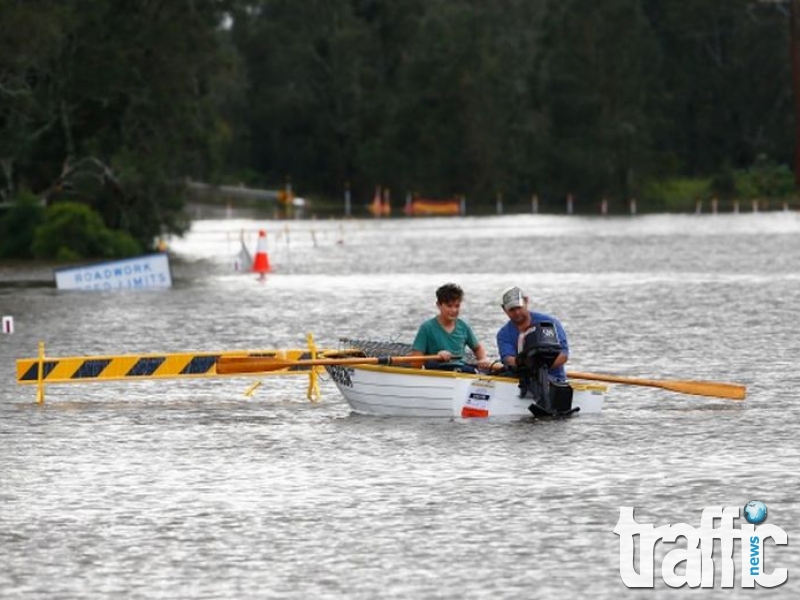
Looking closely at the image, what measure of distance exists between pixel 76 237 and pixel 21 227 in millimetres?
Result: 2989

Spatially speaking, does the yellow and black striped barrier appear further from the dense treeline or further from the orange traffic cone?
the dense treeline

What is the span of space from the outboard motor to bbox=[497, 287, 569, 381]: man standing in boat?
0.09m

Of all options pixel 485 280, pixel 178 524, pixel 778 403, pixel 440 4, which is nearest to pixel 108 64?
pixel 485 280

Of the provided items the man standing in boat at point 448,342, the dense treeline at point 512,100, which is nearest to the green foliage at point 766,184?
the dense treeline at point 512,100

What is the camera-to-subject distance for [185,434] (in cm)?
2653

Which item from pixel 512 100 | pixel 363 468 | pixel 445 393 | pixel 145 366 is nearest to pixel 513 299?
pixel 445 393

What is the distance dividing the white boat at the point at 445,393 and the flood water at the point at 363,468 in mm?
265

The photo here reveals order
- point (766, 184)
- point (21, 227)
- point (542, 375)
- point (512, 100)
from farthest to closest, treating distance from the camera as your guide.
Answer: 1. point (512, 100)
2. point (766, 184)
3. point (21, 227)
4. point (542, 375)

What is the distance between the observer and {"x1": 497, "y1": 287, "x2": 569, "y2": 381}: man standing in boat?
85.1 feet

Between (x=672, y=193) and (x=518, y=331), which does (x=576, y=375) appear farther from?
(x=672, y=193)

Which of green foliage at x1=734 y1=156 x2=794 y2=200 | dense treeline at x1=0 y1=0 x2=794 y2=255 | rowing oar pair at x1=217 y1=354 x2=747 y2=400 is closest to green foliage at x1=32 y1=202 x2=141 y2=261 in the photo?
dense treeline at x1=0 y1=0 x2=794 y2=255

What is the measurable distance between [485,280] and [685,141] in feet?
328

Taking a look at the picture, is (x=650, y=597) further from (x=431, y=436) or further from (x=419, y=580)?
(x=431, y=436)

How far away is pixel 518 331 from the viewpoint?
26.3 m
